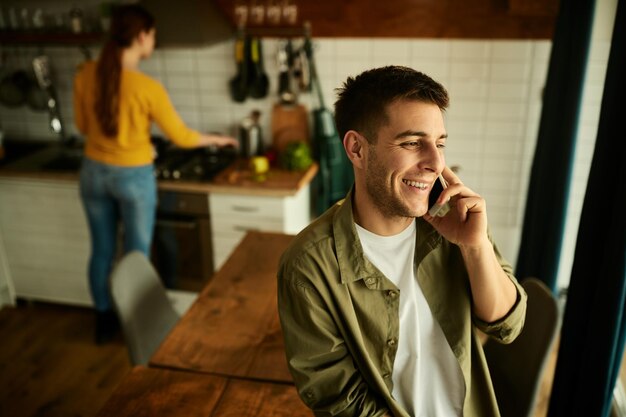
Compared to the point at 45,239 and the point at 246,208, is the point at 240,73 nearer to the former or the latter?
the point at 246,208

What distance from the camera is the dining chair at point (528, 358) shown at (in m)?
1.53

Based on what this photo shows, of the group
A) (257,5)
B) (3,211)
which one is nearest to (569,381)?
(257,5)

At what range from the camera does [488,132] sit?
320cm

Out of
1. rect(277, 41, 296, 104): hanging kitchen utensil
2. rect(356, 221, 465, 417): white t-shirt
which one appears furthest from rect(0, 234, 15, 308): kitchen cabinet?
rect(356, 221, 465, 417): white t-shirt

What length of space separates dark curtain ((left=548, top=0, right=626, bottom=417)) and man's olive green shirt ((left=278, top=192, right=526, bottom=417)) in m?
0.34

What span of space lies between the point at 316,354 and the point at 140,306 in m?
0.91

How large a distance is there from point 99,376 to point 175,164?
1.22 m

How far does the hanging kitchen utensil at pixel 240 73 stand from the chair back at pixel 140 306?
1.56 m

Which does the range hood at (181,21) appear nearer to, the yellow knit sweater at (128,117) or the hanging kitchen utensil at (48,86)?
the yellow knit sweater at (128,117)

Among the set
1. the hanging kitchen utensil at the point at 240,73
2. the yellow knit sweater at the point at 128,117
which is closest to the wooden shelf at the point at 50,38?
the yellow knit sweater at the point at 128,117

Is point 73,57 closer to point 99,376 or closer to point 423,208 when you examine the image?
point 99,376

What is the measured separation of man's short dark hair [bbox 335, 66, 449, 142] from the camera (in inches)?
48.1

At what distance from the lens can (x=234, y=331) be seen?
69.2 inches

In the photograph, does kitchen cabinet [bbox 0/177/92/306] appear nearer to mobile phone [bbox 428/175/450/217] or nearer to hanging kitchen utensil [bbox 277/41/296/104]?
hanging kitchen utensil [bbox 277/41/296/104]
